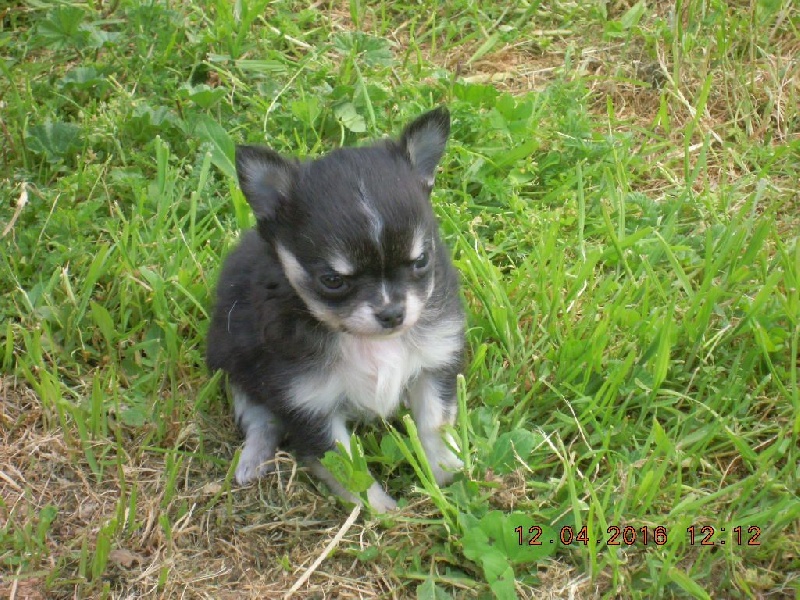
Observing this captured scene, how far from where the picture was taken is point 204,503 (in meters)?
4.01

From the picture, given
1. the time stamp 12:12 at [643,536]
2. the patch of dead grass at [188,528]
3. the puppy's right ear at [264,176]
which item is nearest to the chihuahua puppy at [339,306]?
the puppy's right ear at [264,176]

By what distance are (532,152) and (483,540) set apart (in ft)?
8.82

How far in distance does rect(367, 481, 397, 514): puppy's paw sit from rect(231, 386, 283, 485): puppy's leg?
0.51m

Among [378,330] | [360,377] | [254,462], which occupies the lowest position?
[254,462]

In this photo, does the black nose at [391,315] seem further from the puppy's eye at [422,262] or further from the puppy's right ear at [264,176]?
the puppy's right ear at [264,176]

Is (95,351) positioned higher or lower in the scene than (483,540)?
lower

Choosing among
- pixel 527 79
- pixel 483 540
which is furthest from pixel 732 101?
pixel 483 540

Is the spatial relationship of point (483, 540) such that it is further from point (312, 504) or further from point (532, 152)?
point (532, 152)

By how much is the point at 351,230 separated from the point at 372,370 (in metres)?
0.75

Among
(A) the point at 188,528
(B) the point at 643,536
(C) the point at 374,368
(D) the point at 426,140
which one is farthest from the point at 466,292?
(A) the point at 188,528

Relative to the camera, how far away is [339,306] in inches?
140

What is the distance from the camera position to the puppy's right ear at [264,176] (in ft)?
11.9

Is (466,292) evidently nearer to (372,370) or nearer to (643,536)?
(372,370)

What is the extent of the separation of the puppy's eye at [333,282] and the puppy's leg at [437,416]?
720 mm
